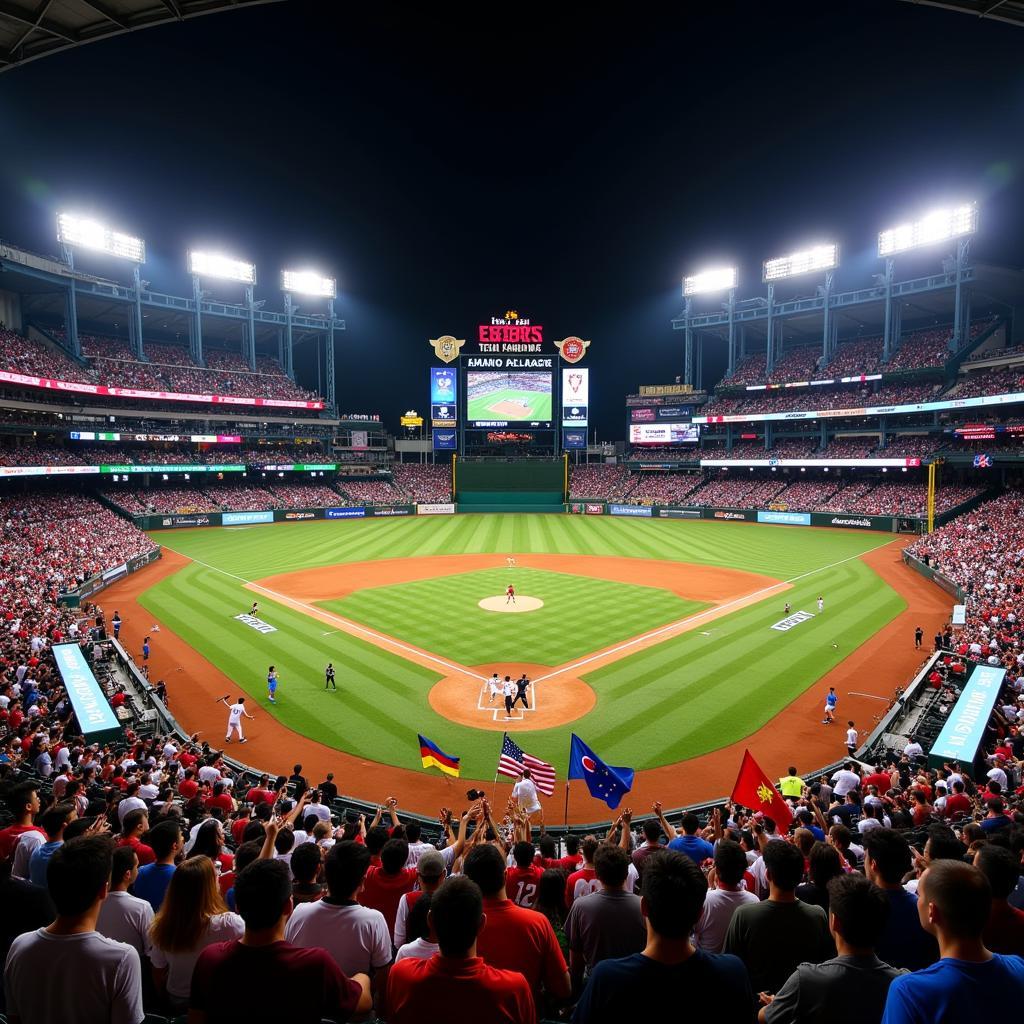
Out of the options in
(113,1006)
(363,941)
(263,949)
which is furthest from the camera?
(363,941)

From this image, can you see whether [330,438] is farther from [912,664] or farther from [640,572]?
[912,664]

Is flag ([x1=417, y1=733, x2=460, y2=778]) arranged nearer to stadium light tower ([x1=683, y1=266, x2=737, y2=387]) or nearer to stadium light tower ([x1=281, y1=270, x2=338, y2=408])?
stadium light tower ([x1=281, y1=270, x2=338, y2=408])

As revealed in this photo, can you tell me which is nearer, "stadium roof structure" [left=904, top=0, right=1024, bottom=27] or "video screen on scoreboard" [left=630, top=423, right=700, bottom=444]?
"stadium roof structure" [left=904, top=0, right=1024, bottom=27]

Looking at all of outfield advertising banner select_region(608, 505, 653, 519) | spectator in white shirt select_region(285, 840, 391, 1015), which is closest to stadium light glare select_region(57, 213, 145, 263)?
outfield advertising banner select_region(608, 505, 653, 519)

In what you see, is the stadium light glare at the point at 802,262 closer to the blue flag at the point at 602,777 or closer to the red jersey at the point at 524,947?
the blue flag at the point at 602,777

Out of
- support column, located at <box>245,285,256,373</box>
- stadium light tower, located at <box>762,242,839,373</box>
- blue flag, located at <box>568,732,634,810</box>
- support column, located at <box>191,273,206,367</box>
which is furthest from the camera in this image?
support column, located at <box>245,285,256,373</box>

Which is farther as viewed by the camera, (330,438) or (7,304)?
(330,438)

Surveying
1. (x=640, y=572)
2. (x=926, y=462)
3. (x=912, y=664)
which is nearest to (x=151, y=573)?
(x=640, y=572)
